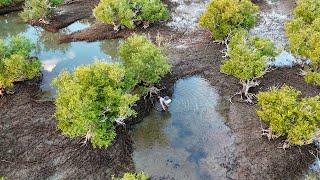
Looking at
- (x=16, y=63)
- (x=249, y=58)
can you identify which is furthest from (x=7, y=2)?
(x=249, y=58)

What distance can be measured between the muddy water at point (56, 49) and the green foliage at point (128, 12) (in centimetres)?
285

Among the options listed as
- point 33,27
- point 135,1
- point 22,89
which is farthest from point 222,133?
point 33,27

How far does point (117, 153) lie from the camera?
31.5 m

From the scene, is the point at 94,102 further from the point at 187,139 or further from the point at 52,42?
the point at 52,42

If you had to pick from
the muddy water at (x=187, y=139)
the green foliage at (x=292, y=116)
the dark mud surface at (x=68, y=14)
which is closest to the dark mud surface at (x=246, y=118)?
the muddy water at (x=187, y=139)

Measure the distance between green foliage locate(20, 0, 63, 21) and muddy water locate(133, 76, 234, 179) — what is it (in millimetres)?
23227

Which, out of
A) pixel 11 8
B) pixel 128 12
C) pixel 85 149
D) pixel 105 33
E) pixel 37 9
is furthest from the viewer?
pixel 11 8

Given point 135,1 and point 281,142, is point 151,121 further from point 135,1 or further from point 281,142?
point 135,1

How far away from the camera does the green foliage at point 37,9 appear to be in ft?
170

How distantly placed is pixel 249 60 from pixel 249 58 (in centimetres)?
25

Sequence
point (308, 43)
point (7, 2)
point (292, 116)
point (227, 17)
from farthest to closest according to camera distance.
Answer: point (7, 2)
point (227, 17)
point (308, 43)
point (292, 116)

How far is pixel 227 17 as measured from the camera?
45031 mm

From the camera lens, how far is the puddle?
2110 inches

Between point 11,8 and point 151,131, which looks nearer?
point 151,131
